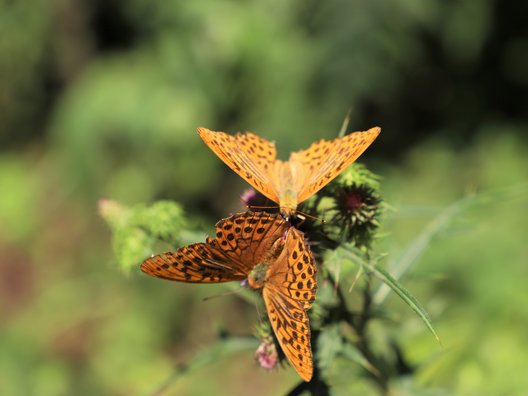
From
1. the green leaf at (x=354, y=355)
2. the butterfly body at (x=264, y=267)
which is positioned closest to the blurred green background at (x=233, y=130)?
the green leaf at (x=354, y=355)

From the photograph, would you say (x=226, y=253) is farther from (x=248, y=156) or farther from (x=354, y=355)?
(x=354, y=355)

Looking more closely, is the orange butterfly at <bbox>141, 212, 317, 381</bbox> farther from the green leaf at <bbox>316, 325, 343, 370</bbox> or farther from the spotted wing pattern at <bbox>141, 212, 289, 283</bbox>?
the green leaf at <bbox>316, 325, 343, 370</bbox>

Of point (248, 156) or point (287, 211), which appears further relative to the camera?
point (248, 156)

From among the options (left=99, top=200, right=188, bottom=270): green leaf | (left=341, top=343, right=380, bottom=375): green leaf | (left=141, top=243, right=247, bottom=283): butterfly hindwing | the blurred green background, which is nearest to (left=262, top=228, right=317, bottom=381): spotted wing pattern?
(left=141, top=243, right=247, bottom=283): butterfly hindwing

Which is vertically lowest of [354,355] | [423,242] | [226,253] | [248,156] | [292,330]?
[354,355]

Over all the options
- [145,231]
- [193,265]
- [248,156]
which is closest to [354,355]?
[193,265]

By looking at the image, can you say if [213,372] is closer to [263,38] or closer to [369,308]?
[263,38]

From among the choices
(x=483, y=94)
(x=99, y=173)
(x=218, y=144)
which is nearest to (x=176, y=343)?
(x=99, y=173)

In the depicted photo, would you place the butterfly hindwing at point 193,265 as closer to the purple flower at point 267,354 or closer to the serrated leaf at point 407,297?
the purple flower at point 267,354
